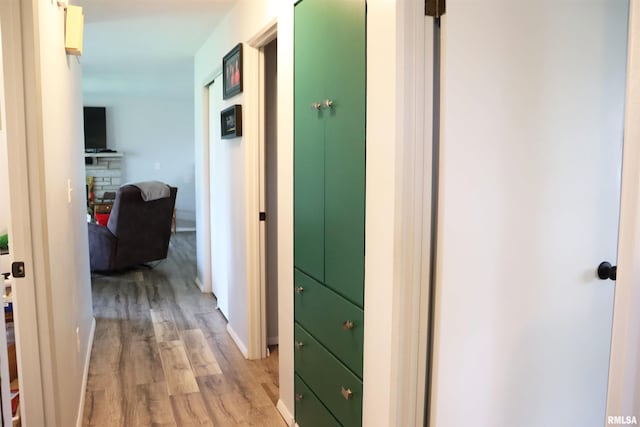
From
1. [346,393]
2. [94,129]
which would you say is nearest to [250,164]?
[346,393]

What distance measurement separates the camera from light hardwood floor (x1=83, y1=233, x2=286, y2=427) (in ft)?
8.60

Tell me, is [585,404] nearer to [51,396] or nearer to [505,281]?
[505,281]

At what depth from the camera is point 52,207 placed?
1.93 m

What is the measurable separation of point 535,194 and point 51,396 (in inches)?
70.6

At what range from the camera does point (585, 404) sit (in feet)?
5.56

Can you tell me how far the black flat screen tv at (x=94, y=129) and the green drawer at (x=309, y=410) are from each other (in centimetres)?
712

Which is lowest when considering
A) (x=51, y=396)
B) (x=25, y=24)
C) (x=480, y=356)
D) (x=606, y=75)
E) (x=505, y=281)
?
(x=51, y=396)

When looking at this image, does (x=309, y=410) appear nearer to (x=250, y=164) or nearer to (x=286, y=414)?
(x=286, y=414)

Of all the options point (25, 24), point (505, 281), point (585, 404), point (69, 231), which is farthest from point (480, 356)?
point (69, 231)

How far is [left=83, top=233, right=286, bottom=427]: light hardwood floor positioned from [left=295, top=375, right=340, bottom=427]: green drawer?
0.78 ft

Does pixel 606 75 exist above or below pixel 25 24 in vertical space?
below

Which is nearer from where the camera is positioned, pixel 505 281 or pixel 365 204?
pixel 505 281

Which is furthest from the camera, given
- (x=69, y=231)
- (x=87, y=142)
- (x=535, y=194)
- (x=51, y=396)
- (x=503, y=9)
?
(x=87, y=142)

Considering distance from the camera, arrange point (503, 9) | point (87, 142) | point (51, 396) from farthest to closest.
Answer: point (87, 142) → point (51, 396) → point (503, 9)
